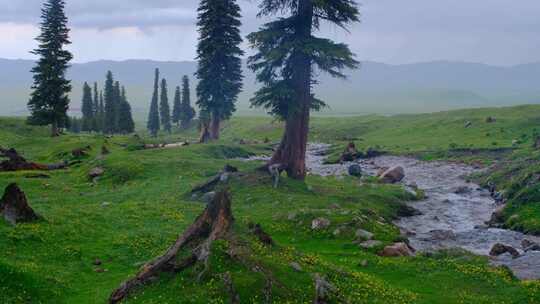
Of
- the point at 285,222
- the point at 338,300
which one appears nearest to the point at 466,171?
the point at 285,222

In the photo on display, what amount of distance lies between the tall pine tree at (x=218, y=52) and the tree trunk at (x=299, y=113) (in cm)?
3356

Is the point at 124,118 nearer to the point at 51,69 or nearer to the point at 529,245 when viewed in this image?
the point at 51,69

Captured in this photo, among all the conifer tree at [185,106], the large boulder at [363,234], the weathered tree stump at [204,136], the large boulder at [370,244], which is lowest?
the large boulder at [370,244]

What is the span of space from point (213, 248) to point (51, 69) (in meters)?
71.9

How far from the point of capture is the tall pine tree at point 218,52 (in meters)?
72.4

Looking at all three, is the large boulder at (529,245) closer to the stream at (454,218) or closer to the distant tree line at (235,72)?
the stream at (454,218)

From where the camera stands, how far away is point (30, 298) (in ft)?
60.6

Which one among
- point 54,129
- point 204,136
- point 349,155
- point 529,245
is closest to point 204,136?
point 204,136

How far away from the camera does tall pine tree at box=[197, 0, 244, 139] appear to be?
7244 centimetres

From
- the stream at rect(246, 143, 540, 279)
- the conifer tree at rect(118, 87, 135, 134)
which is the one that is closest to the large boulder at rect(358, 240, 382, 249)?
the stream at rect(246, 143, 540, 279)

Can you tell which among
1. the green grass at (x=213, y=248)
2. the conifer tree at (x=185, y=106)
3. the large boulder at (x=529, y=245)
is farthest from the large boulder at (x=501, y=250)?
the conifer tree at (x=185, y=106)

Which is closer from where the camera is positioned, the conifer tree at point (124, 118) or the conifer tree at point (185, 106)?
the conifer tree at point (124, 118)

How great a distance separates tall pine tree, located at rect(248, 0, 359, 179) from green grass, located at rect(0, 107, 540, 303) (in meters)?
5.44

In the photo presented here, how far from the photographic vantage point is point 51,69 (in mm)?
81375
